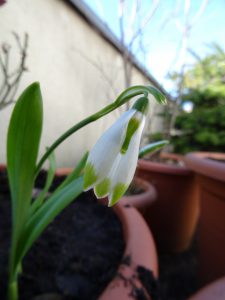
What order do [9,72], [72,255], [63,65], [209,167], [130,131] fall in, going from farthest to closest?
[63,65], [9,72], [209,167], [72,255], [130,131]

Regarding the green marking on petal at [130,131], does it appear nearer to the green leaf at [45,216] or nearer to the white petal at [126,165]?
the white petal at [126,165]

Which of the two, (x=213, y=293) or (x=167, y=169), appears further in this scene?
(x=167, y=169)

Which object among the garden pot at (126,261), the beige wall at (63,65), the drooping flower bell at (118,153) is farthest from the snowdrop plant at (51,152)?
the beige wall at (63,65)

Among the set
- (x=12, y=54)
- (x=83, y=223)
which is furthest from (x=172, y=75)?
(x=83, y=223)

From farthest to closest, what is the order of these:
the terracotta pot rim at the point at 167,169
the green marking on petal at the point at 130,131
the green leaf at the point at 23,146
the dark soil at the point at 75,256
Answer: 1. the terracotta pot rim at the point at 167,169
2. the dark soil at the point at 75,256
3. the green leaf at the point at 23,146
4. the green marking on petal at the point at 130,131

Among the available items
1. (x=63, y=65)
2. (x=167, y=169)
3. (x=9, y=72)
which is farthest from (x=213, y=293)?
(x=63, y=65)

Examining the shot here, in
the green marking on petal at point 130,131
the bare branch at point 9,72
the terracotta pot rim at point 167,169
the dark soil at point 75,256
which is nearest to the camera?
the green marking on petal at point 130,131

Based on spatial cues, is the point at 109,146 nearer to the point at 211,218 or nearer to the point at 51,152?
the point at 51,152
